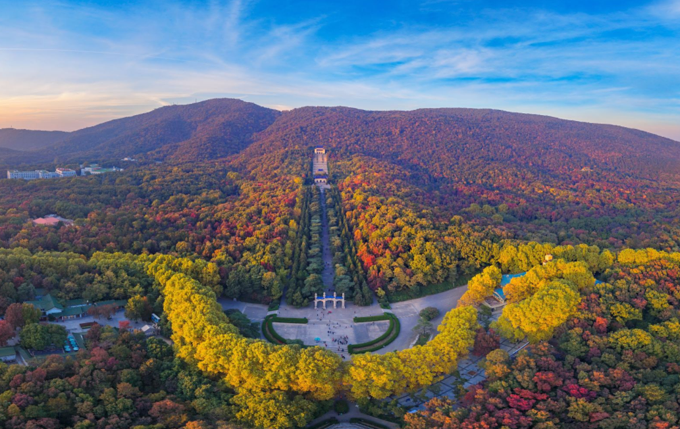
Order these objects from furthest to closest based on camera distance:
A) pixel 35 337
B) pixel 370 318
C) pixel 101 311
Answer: pixel 370 318 → pixel 101 311 → pixel 35 337

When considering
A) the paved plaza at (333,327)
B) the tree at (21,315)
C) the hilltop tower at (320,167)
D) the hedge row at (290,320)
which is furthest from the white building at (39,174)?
the paved plaza at (333,327)

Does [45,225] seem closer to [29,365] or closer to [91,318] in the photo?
[91,318]

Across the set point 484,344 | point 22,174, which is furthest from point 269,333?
point 22,174

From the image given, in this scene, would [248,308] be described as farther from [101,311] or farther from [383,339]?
[383,339]

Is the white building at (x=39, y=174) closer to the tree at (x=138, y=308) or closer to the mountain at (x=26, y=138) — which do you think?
the tree at (x=138, y=308)

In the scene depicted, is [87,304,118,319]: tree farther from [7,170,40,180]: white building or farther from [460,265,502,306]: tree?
[7,170,40,180]: white building
